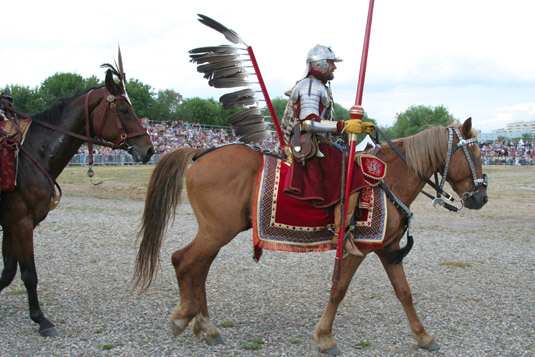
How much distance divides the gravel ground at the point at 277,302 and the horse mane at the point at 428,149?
1.83m

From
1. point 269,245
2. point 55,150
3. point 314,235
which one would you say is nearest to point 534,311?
point 314,235

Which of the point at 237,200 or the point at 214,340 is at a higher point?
the point at 237,200

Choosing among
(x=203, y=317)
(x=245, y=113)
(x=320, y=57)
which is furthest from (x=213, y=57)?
(x=203, y=317)

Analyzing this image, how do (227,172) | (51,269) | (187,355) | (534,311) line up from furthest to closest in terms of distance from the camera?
(51,269) < (534,311) < (227,172) < (187,355)

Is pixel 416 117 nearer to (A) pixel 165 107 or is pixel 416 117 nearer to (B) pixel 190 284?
(A) pixel 165 107

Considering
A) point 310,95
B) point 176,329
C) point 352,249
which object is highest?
point 310,95

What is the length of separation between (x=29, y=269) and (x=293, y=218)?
9.24 ft

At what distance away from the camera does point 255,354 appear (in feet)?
14.5

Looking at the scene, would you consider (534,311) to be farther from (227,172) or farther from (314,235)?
(227,172)

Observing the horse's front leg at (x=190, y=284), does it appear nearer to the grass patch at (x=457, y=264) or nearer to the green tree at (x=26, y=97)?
the grass patch at (x=457, y=264)

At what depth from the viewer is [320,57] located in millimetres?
4641

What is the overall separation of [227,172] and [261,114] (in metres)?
0.86

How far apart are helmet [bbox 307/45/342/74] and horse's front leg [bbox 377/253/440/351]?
6.94 ft

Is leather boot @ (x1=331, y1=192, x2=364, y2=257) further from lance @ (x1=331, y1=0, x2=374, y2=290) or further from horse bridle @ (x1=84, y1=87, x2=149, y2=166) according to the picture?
horse bridle @ (x1=84, y1=87, x2=149, y2=166)
